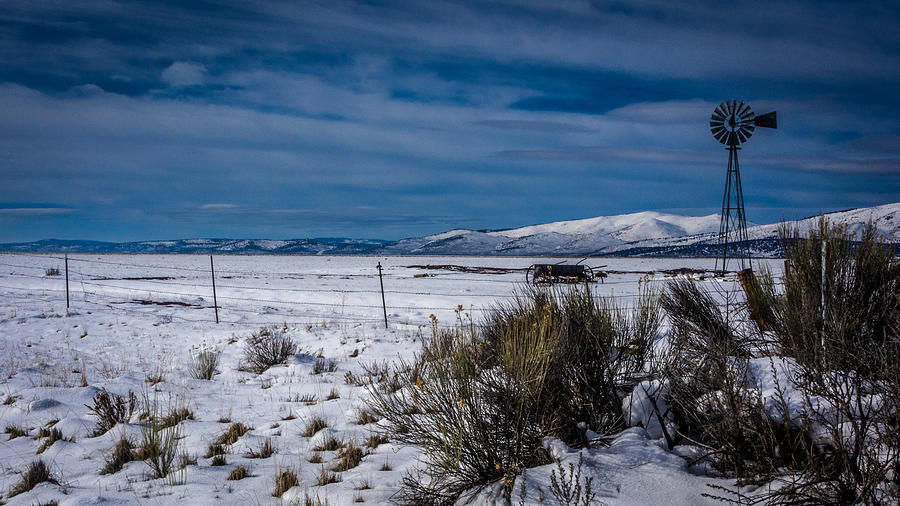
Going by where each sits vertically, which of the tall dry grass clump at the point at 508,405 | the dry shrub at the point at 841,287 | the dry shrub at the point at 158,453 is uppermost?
the dry shrub at the point at 841,287

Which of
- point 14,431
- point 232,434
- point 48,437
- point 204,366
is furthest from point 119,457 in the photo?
point 204,366

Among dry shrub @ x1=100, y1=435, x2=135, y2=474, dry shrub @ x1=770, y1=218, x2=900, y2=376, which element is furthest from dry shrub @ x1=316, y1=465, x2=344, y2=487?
dry shrub @ x1=770, y1=218, x2=900, y2=376

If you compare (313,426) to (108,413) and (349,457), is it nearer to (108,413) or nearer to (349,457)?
(349,457)

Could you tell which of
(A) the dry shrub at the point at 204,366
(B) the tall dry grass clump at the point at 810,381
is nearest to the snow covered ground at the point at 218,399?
(A) the dry shrub at the point at 204,366

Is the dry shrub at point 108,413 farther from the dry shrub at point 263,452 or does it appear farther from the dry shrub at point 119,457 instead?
the dry shrub at point 263,452

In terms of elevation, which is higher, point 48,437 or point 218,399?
point 48,437

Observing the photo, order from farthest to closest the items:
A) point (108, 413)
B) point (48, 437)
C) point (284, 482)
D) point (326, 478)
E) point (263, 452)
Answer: point (108, 413) < point (48, 437) < point (263, 452) < point (326, 478) < point (284, 482)

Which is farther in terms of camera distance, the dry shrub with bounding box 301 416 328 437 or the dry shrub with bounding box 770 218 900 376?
the dry shrub with bounding box 301 416 328 437

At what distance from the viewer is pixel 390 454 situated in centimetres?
504

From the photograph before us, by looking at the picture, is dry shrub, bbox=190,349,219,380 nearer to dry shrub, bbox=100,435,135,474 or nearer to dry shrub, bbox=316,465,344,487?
dry shrub, bbox=100,435,135,474

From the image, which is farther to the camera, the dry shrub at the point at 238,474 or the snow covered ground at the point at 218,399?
the dry shrub at the point at 238,474

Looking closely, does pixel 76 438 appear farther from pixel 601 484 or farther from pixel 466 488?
pixel 601 484

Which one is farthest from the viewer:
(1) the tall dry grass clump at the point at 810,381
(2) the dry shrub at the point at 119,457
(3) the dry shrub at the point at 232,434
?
(3) the dry shrub at the point at 232,434

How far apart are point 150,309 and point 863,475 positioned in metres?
18.3
